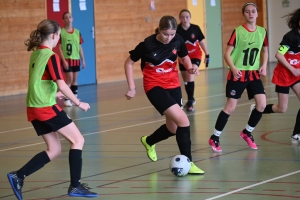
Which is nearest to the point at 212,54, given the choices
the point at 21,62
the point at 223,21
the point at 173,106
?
the point at 223,21

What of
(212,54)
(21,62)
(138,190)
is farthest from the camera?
(212,54)

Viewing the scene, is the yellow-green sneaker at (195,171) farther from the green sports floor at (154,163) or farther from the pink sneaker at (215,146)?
the pink sneaker at (215,146)

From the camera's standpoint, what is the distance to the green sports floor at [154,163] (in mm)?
6445

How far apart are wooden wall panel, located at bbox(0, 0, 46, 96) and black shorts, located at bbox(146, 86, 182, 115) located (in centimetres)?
1038

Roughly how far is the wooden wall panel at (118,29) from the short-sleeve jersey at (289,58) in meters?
11.3

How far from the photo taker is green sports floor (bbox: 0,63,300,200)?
6.45 m

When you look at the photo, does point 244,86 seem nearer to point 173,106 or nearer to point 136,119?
point 173,106

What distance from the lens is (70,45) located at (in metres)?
Answer: 15.0

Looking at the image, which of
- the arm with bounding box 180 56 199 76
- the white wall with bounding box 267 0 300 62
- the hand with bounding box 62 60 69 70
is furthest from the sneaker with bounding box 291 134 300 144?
the white wall with bounding box 267 0 300 62

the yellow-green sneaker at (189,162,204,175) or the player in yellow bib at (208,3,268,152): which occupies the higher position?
the player in yellow bib at (208,3,268,152)

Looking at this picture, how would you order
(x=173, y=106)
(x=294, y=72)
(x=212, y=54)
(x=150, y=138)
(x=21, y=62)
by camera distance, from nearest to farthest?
(x=173, y=106) → (x=150, y=138) → (x=294, y=72) → (x=21, y=62) → (x=212, y=54)

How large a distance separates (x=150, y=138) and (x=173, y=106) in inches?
36.0

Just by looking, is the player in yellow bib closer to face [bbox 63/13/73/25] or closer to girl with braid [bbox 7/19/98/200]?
A: girl with braid [bbox 7/19/98/200]

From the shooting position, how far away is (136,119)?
471 inches
